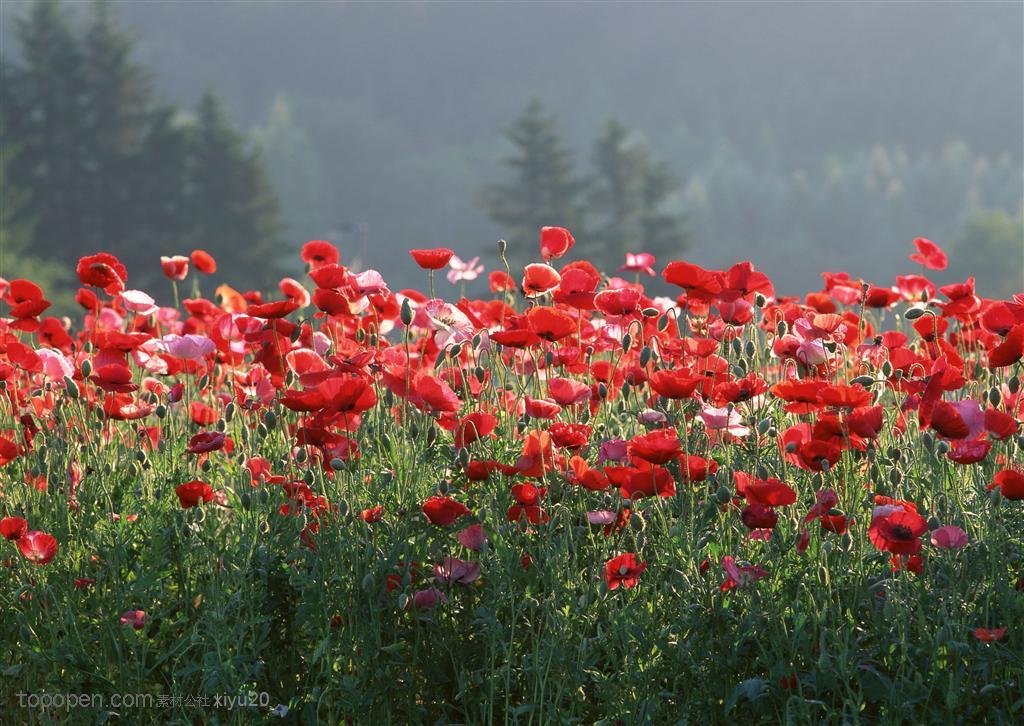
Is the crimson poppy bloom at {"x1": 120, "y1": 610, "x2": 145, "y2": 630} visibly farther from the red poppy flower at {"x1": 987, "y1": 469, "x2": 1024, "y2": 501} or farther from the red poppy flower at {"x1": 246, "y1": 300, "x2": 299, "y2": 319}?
the red poppy flower at {"x1": 987, "y1": 469, "x2": 1024, "y2": 501}

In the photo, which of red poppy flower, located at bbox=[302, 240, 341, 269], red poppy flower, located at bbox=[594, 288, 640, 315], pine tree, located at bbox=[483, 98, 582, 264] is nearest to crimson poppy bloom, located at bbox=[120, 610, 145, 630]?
red poppy flower, located at bbox=[594, 288, 640, 315]

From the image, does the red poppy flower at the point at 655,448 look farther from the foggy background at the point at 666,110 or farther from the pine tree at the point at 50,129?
the foggy background at the point at 666,110

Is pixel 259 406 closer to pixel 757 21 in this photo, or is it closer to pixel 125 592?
pixel 125 592

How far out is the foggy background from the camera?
272 feet

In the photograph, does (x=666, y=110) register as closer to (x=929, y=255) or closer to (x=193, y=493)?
(x=929, y=255)

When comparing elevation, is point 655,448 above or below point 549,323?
below

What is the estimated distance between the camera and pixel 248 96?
387 ft

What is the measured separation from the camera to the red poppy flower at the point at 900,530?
218 centimetres

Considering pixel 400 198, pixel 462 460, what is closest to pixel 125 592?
pixel 462 460

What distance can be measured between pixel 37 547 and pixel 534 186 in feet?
170

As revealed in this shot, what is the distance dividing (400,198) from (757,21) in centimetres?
5183

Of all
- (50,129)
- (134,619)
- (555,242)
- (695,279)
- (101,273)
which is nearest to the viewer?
(134,619)

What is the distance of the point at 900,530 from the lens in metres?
2.20

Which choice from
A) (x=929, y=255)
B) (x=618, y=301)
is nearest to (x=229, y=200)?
(x=929, y=255)
